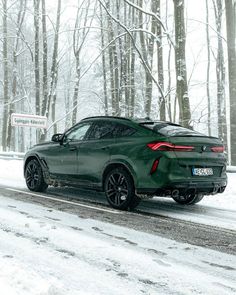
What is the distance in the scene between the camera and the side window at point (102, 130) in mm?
7508

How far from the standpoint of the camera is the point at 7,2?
1042 inches

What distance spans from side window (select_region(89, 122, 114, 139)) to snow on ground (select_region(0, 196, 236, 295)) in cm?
233

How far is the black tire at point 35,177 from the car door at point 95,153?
150 cm

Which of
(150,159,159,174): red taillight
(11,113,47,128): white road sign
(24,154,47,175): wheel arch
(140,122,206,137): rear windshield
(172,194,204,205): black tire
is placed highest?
(11,113,47,128): white road sign

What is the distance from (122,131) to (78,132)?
1358 mm

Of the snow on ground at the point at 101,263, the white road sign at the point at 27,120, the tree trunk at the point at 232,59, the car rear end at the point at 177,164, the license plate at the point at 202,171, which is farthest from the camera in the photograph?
the white road sign at the point at 27,120

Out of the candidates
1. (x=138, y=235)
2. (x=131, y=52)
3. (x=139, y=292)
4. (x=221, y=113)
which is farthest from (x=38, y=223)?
(x=131, y=52)

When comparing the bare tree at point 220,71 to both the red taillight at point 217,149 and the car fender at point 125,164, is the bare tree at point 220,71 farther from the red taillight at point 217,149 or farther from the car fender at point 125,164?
the car fender at point 125,164

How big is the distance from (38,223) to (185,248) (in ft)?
7.11

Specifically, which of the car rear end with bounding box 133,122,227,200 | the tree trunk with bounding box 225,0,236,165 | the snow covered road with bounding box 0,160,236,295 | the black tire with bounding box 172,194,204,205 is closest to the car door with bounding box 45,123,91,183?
the snow covered road with bounding box 0,160,236,295

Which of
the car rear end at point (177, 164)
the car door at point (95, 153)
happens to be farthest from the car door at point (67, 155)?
the car rear end at point (177, 164)

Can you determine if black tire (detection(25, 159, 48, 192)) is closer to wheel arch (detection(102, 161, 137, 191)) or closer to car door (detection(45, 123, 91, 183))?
car door (detection(45, 123, 91, 183))

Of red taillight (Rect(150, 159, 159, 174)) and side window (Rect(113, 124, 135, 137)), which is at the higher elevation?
side window (Rect(113, 124, 135, 137))

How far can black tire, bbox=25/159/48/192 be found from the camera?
352 inches
